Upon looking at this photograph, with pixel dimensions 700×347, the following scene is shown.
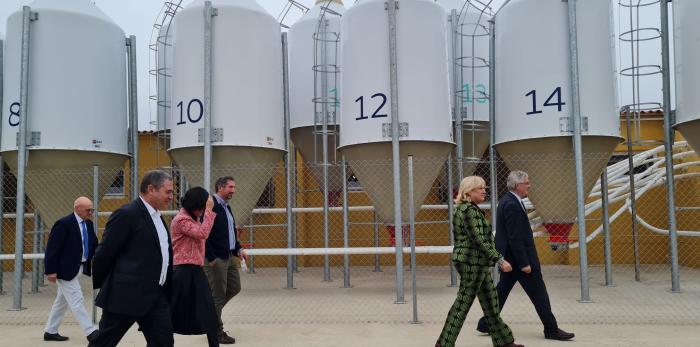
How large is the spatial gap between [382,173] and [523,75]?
2.55 meters

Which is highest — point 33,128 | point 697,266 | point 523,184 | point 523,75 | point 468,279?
→ point 523,75

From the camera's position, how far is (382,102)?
9000 millimetres

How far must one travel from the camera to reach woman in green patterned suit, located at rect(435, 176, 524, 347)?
5184 mm

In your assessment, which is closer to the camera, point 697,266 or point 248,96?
point 248,96

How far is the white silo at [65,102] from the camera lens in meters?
9.45

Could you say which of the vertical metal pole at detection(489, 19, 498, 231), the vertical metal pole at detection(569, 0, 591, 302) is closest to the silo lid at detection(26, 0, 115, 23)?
the vertical metal pole at detection(489, 19, 498, 231)

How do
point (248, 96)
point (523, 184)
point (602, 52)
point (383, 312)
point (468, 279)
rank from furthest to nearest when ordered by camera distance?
point (248, 96)
point (602, 52)
point (383, 312)
point (523, 184)
point (468, 279)

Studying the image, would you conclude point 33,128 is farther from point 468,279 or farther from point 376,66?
point 468,279

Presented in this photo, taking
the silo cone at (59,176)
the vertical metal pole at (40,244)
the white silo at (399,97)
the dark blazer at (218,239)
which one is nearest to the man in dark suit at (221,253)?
the dark blazer at (218,239)

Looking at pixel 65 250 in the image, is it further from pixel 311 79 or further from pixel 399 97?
pixel 311 79

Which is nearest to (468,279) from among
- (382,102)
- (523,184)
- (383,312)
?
(523,184)

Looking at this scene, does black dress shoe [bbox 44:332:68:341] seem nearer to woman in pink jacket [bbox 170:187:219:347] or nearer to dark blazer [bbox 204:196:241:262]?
dark blazer [bbox 204:196:241:262]

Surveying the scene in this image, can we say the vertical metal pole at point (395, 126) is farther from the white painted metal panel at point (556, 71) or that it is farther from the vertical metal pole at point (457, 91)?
the vertical metal pole at point (457, 91)

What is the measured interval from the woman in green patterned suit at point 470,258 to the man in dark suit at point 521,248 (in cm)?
75
